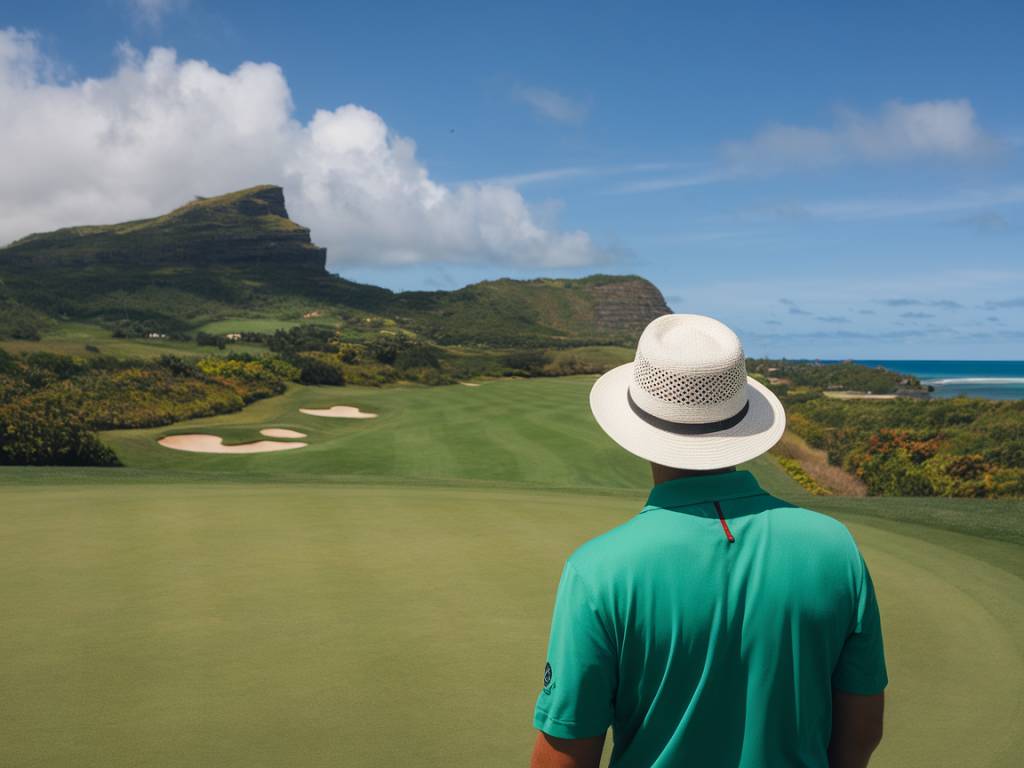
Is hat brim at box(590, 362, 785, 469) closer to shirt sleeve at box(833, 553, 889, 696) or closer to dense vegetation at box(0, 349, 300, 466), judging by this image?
shirt sleeve at box(833, 553, 889, 696)

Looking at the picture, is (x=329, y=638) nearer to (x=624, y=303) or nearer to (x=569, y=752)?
(x=569, y=752)

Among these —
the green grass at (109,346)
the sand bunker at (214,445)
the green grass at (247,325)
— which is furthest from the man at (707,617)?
the green grass at (247,325)

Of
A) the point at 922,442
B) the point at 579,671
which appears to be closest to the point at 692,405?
the point at 579,671

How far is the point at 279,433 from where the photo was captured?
2791cm

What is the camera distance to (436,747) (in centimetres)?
401

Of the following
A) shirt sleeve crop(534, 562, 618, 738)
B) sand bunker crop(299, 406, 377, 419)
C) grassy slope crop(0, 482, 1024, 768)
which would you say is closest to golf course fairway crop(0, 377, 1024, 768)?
grassy slope crop(0, 482, 1024, 768)

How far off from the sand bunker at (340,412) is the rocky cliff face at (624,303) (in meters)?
110

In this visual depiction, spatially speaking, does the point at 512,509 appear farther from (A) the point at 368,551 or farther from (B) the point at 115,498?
(B) the point at 115,498

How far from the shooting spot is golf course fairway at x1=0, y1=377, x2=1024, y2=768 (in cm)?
413

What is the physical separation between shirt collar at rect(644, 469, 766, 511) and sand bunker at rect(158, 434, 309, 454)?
78.6ft

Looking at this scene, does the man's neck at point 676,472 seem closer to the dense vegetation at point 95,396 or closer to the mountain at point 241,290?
the dense vegetation at point 95,396

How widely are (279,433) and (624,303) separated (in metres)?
131

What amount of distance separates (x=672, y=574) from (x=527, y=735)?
2618mm

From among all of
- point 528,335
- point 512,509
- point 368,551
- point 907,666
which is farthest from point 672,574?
point 528,335
